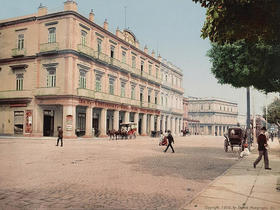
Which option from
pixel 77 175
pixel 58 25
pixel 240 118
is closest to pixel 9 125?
pixel 58 25

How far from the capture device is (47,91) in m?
30.2

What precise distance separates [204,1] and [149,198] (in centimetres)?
462

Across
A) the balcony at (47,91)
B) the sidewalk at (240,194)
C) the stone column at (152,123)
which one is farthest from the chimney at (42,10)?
the sidewalk at (240,194)

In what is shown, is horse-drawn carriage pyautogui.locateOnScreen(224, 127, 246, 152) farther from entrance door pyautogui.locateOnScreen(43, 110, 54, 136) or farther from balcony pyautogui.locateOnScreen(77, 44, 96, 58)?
entrance door pyautogui.locateOnScreen(43, 110, 54, 136)

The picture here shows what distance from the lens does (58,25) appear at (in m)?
30.3

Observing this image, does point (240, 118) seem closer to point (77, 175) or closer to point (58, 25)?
point (58, 25)

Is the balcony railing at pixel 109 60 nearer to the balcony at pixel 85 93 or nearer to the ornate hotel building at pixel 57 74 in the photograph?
the ornate hotel building at pixel 57 74

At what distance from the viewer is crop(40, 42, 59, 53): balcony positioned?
1182 inches

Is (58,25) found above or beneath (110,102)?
above

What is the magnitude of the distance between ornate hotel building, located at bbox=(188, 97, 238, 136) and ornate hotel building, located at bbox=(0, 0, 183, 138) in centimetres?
7206

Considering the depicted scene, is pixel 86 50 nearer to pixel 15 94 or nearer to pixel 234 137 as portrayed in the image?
pixel 15 94

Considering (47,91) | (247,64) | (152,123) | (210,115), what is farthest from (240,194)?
(210,115)

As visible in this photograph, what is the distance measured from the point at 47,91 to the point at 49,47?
4766mm

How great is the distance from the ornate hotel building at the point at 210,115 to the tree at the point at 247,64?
88451 millimetres
